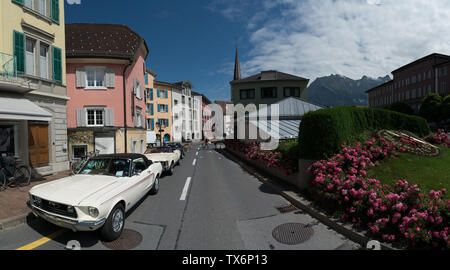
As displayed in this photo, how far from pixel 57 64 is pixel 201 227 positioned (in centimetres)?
1246

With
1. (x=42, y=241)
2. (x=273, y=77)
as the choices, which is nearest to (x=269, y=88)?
(x=273, y=77)

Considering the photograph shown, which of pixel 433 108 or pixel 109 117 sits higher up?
pixel 433 108

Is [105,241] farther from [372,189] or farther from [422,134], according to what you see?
[422,134]

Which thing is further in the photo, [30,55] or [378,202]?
[30,55]

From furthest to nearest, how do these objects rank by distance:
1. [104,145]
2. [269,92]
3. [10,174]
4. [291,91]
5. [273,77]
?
[273,77] < [269,92] < [291,91] < [104,145] < [10,174]

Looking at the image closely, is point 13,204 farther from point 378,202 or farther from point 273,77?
point 273,77

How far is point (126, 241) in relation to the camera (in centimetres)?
413

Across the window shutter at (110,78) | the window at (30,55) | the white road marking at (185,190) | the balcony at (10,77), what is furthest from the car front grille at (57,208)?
the window shutter at (110,78)

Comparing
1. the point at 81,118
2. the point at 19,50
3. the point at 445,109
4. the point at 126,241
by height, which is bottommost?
the point at 126,241

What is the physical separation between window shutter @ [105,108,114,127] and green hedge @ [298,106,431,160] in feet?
47.3

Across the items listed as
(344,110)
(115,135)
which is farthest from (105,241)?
(115,135)

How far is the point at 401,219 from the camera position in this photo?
387 cm

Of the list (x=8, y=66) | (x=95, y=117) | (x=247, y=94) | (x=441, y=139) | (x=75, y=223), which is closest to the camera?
(x=75, y=223)

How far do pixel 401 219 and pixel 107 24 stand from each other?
24602mm
